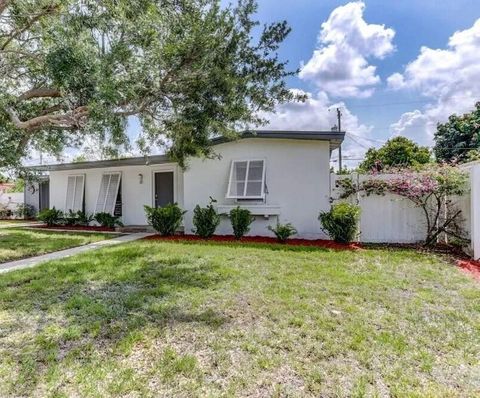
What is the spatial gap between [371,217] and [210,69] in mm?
6478

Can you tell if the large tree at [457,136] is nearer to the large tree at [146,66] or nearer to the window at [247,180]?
the window at [247,180]

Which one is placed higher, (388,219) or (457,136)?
(457,136)

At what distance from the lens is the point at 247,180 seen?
37.6 feet

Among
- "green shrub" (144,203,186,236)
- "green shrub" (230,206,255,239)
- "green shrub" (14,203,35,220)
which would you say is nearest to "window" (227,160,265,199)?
"green shrub" (230,206,255,239)

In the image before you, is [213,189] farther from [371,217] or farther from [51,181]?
[51,181]

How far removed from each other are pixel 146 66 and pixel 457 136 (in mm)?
27606

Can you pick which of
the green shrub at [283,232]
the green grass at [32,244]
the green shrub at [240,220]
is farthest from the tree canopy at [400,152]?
the green grass at [32,244]

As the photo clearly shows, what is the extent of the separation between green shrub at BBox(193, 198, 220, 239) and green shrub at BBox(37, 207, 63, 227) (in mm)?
8398

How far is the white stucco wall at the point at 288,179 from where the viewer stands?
10.9 meters

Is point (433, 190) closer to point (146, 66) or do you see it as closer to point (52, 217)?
point (146, 66)

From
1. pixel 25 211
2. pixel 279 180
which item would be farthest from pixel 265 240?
pixel 25 211

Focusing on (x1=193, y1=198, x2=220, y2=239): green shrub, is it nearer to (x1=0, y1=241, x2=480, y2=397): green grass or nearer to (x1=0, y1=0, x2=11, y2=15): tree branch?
(x1=0, y1=241, x2=480, y2=397): green grass

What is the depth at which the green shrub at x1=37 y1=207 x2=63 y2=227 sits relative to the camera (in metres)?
15.8

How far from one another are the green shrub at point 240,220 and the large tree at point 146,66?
7.41 ft
